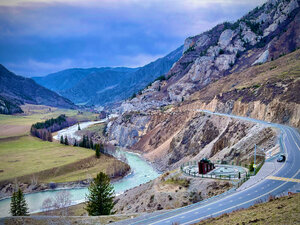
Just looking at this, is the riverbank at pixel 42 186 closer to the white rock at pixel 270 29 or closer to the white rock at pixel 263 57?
the white rock at pixel 263 57

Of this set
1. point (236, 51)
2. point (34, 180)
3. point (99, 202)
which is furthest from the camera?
point (236, 51)

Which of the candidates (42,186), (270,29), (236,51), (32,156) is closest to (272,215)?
(42,186)

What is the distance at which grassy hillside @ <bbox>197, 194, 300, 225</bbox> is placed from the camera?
17219mm

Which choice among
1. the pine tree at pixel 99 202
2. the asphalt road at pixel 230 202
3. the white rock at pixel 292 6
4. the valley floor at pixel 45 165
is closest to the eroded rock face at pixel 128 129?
the valley floor at pixel 45 165

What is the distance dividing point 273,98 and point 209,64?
98.6m

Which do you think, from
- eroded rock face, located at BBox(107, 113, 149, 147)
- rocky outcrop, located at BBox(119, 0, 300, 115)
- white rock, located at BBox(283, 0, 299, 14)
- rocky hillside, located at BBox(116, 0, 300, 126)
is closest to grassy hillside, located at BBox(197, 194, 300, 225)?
rocky hillside, located at BBox(116, 0, 300, 126)

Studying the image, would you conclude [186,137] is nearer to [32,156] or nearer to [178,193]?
[178,193]

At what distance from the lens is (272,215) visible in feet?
60.2

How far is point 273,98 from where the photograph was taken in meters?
69.3

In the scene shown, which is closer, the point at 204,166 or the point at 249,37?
the point at 204,166

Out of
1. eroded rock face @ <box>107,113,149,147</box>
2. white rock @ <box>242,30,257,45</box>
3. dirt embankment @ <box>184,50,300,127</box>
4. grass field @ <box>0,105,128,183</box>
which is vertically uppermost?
white rock @ <box>242,30,257,45</box>

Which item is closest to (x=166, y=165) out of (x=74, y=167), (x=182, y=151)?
(x=182, y=151)

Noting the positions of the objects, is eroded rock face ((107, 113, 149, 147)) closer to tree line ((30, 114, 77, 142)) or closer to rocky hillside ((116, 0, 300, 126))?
rocky hillside ((116, 0, 300, 126))

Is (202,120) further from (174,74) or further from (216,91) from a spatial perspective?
(174,74)
